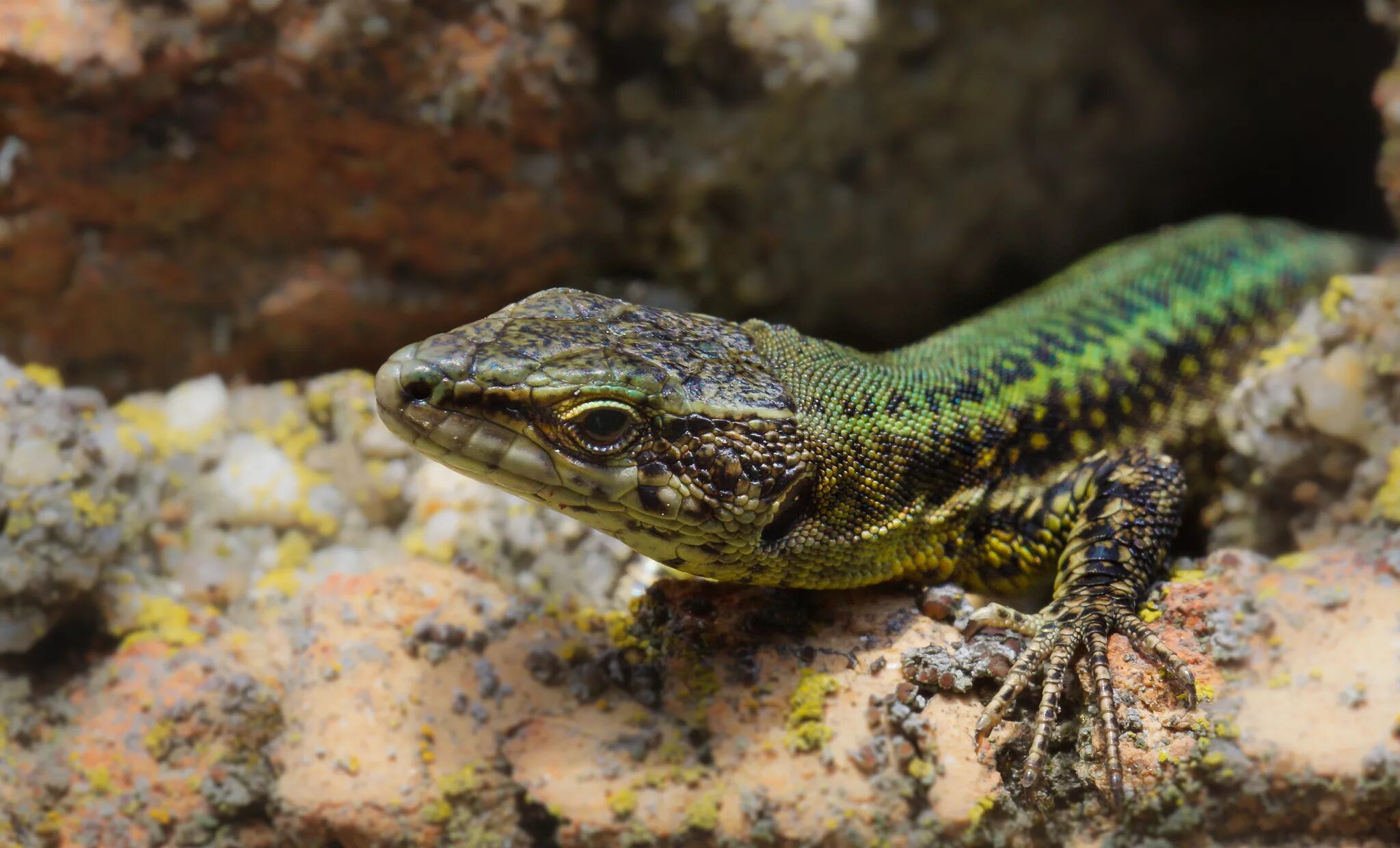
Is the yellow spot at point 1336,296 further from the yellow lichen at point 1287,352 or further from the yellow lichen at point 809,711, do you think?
the yellow lichen at point 809,711

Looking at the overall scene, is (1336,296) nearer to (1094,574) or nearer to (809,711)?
(1094,574)

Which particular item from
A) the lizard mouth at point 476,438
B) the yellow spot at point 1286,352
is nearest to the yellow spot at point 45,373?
the lizard mouth at point 476,438

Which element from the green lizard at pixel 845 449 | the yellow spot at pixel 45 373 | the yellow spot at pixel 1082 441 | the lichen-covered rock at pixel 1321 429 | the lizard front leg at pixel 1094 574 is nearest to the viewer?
the lizard front leg at pixel 1094 574

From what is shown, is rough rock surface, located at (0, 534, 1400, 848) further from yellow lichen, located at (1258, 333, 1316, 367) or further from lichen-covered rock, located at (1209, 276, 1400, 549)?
yellow lichen, located at (1258, 333, 1316, 367)

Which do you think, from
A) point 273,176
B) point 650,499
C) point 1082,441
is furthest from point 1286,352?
point 273,176

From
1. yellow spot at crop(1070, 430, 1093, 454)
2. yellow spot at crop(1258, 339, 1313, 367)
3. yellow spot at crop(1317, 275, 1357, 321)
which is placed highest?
yellow spot at crop(1317, 275, 1357, 321)

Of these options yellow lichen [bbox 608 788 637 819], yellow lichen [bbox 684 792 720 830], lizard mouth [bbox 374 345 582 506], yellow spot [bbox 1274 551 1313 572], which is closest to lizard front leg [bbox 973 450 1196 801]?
yellow spot [bbox 1274 551 1313 572]

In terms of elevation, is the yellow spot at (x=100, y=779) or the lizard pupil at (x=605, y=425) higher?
the lizard pupil at (x=605, y=425)
